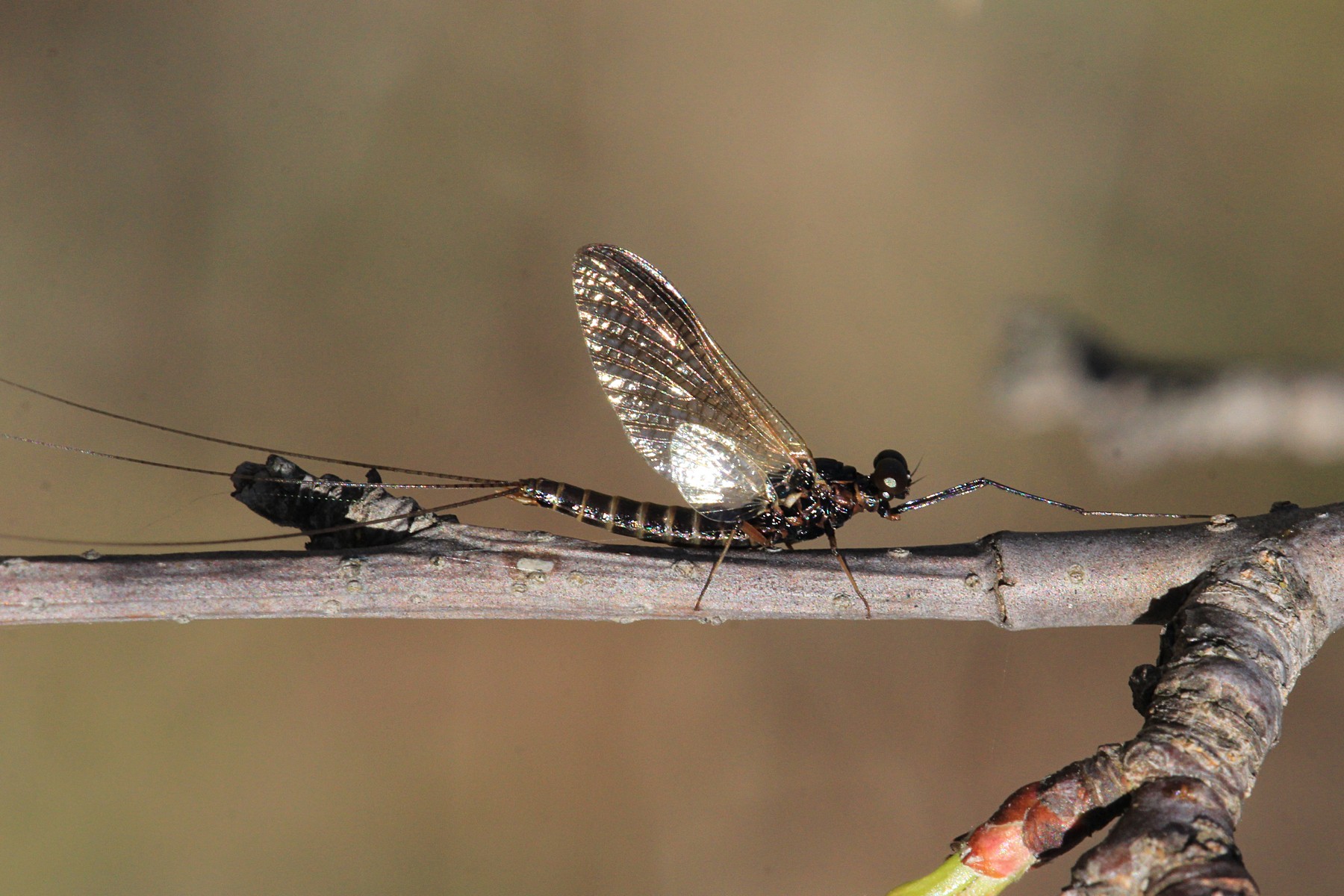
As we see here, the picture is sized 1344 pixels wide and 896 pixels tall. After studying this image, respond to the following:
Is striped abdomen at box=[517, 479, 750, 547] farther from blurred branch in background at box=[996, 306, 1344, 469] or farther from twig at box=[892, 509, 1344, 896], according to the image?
blurred branch in background at box=[996, 306, 1344, 469]

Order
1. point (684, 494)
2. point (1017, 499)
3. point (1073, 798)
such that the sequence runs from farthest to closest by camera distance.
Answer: point (1017, 499) → point (684, 494) → point (1073, 798)

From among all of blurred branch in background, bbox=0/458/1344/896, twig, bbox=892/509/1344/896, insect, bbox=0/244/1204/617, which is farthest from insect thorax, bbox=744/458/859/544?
twig, bbox=892/509/1344/896

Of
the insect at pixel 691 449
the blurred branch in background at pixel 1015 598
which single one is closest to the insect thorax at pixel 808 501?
the insect at pixel 691 449

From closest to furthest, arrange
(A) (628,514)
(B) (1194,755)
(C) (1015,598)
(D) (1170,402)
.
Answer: (B) (1194,755) → (C) (1015,598) → (A) (628,514) → (D) (1170,402)

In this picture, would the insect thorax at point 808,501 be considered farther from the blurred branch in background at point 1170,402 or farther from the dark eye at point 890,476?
the blurred branch in background at point 1170,402

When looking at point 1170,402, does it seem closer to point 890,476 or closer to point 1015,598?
point 890,476

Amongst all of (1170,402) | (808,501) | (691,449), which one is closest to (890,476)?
(808,501)

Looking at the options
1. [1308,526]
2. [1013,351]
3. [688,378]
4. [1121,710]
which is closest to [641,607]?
[688,378]

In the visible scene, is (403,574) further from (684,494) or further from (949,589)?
(949,589)
